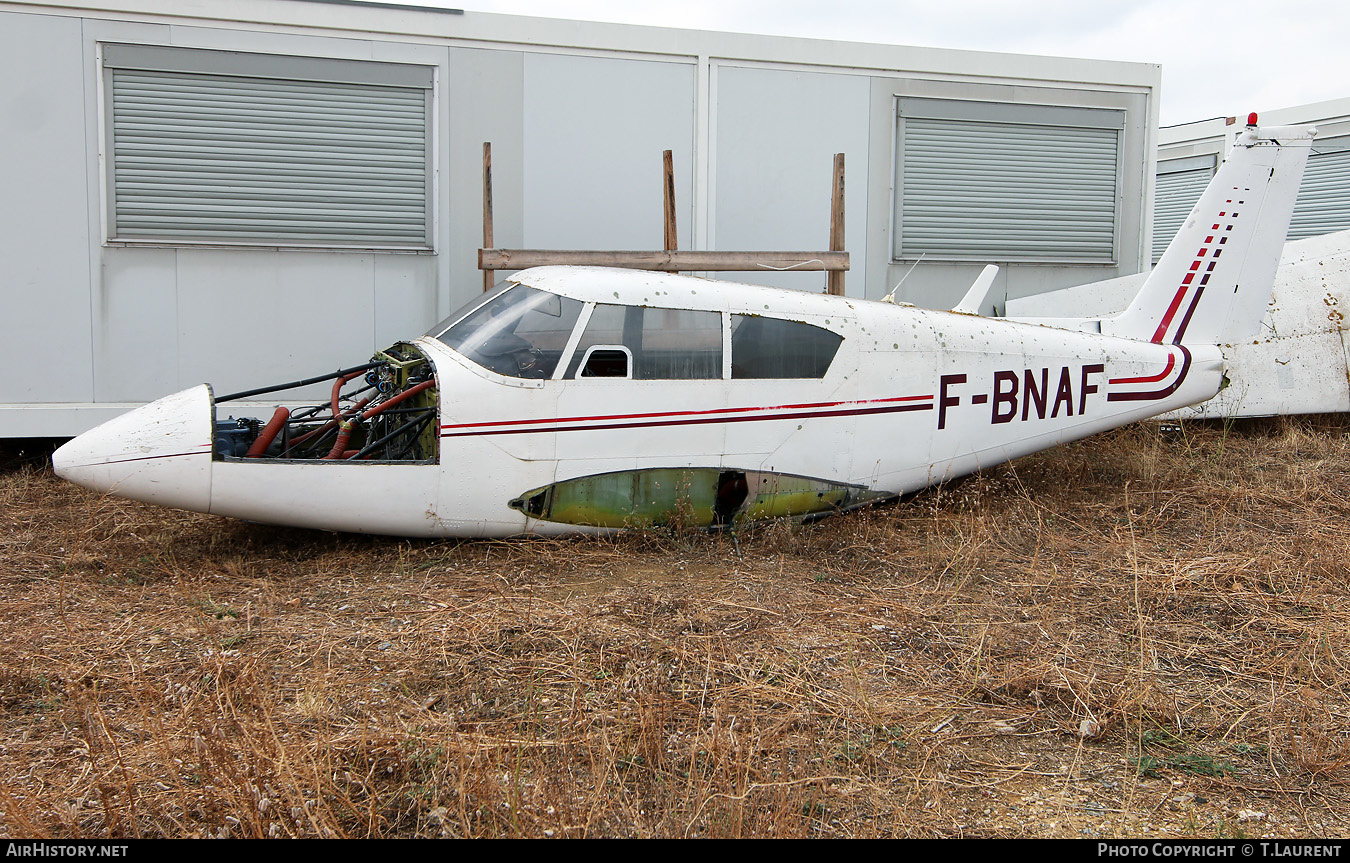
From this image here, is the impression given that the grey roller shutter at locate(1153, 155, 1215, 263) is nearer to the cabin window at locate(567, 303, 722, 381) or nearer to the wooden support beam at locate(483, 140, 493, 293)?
the wooden support beam at locate(483, 140, 493, 293)

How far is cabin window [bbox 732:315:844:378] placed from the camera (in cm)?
657

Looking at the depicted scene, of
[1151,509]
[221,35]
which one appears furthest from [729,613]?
[221,35]

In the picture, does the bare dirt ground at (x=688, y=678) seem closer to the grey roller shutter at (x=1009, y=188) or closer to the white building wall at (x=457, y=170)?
the white building wall at (x=457, y=170)

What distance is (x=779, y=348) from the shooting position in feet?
21.8

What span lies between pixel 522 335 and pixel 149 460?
7.62 feet

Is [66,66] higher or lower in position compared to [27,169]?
higher

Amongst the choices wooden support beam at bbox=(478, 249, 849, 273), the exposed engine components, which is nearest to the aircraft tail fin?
wooden support beam at bbox=(478, 249, 849, 273)

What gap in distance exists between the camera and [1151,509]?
296 inches

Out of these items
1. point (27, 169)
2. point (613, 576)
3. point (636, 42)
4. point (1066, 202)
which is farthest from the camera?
point (1066, 202)

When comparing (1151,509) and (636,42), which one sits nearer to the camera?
(1151,509)

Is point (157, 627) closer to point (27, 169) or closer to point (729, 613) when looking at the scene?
point (729, 613)

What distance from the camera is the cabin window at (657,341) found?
20.8 feet

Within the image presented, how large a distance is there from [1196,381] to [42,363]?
9761 mm

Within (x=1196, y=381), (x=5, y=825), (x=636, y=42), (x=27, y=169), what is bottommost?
(x=5, y=825)
